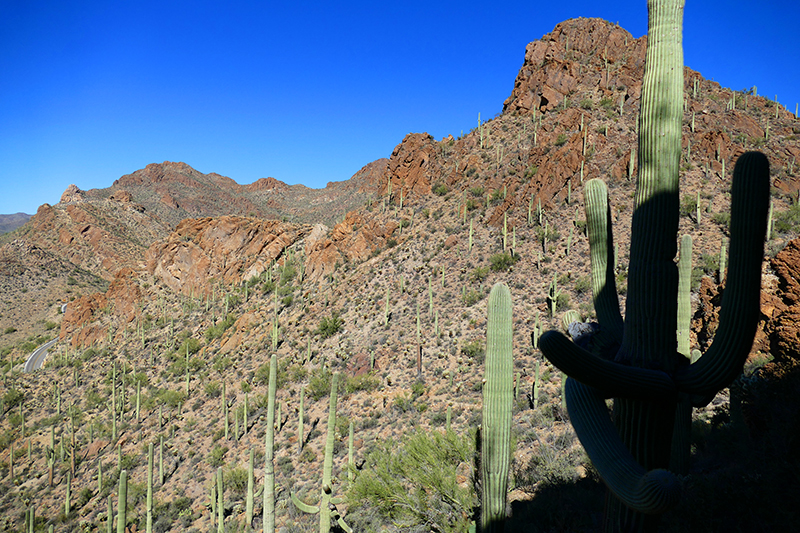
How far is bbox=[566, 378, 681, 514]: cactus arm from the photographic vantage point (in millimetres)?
2682

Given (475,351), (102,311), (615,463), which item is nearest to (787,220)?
(475,351)

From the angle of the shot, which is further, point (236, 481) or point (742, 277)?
point (236, 481)

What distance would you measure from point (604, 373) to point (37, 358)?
50.9 metres

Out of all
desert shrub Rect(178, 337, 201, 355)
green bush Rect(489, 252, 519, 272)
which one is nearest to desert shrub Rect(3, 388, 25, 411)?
desert shrub Rect(178, 337, 201, 355)

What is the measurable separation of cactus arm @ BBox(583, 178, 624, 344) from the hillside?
3.77 metres

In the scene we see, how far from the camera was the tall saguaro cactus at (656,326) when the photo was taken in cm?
302

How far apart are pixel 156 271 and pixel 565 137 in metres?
39.8

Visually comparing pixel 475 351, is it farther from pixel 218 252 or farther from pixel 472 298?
pixel 218 252

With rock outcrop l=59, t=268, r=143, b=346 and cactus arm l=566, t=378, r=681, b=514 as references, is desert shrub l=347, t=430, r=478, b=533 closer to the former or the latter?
cactus arm l=566, t=378, r=681, b=514


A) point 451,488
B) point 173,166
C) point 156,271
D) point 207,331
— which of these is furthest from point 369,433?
point 173,166

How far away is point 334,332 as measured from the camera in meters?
24.9

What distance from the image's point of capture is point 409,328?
74.0 feet

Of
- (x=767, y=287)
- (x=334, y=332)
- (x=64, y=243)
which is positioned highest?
(x=64, y=243)

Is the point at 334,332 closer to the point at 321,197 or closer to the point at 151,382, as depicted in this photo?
the point at 151,382
